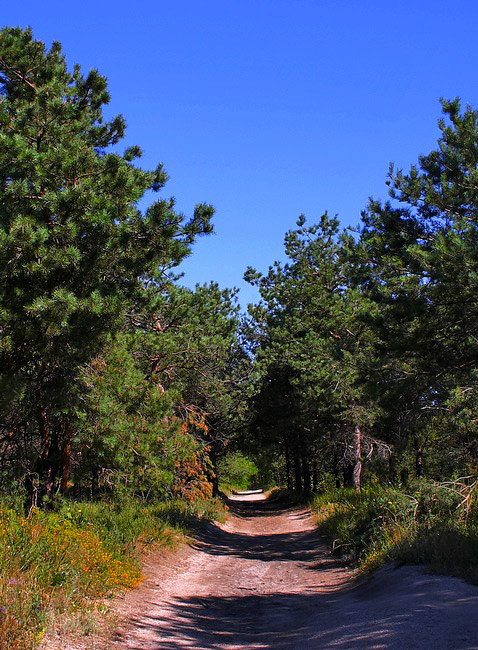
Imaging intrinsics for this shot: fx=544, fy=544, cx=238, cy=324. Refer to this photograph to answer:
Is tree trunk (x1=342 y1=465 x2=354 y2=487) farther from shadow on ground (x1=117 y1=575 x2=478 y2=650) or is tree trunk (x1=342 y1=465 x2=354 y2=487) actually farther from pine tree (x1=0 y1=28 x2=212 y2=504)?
pine tree (x1=0 y1=28 x2=212 y2=504)

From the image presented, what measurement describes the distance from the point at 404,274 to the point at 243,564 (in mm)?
7698

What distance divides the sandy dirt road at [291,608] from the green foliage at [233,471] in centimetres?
3015

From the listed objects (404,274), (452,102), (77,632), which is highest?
(452,102)

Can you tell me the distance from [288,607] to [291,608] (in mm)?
106


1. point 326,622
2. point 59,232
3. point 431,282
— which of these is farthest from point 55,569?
point 431,282

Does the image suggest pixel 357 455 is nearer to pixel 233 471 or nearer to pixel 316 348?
pixel 316 348

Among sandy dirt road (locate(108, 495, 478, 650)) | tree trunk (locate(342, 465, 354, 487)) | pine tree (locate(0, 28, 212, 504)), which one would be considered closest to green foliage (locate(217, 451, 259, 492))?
tree trunk (locate(342, 465, 354, 487))

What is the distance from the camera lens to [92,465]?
13.7m

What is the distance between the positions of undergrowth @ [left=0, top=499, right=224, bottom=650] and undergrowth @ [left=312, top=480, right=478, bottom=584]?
4.51m

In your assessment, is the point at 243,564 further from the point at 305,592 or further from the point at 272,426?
the point at 272,426

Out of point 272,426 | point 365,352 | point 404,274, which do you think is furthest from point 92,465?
point 272,426

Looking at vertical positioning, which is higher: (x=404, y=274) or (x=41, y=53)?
(x=41, y=53)

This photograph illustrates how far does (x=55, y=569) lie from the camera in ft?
22.0

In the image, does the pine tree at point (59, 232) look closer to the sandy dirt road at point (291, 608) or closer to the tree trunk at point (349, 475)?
the sandy dirt road at point (291, 608)
